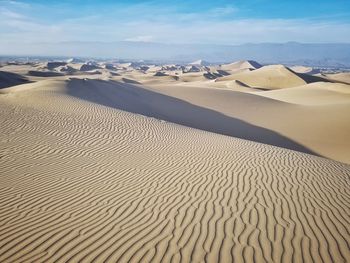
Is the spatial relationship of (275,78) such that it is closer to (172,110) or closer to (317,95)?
(317,95)

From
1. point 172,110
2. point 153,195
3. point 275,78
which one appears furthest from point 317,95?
point 153,195

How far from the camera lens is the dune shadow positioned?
58.9ft

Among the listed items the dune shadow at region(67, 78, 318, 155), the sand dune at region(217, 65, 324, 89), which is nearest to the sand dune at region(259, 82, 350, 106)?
the dune shadow at region(67, 78, 318, 155)

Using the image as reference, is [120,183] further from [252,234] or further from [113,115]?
[113,115]

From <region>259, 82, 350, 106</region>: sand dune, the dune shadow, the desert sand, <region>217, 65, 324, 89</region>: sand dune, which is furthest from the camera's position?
<region>217, 65, 324, 89</region>: sand dune

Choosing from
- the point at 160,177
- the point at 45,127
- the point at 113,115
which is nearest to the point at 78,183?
the point at 160,177

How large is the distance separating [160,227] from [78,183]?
275cm

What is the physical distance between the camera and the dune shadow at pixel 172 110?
58.9ft

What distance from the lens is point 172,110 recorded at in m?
22.8

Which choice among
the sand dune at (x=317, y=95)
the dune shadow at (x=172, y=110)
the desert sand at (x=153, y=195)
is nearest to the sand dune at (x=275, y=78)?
the sand dune at (x=317, y=95)

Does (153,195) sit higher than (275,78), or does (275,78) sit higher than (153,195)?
(153,195)

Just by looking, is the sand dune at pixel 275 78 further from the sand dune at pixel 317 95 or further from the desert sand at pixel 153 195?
the desert sand at pixel 153 195

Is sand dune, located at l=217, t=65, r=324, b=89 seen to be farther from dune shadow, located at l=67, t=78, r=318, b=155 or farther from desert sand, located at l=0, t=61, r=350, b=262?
desert sand, located at l=0, t=61, r=350, b=262

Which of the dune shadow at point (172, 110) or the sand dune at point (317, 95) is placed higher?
the dune shadow at point (172, 110)
